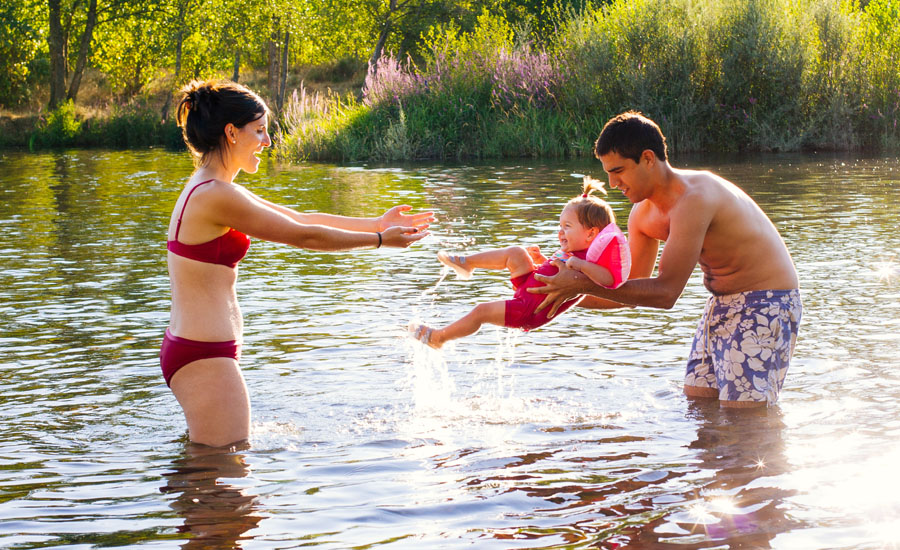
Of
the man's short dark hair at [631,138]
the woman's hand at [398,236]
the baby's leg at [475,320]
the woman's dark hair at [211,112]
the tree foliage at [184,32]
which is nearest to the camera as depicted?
the woman's dark hair at [211,112]

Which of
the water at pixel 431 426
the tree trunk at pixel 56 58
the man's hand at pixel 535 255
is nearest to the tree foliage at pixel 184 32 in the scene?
the tree trunk at pixel 56 58

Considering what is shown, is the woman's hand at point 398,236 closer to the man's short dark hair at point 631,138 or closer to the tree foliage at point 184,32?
the man's short dark hair at point 631,138

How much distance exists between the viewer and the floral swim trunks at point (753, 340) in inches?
231

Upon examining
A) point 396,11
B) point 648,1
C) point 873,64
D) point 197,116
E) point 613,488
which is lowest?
point 613,488

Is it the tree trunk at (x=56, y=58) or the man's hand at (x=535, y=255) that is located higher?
the tree trunk at (x=56, y=58)

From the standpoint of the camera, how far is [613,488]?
498 cm

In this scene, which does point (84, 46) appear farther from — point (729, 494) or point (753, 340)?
point (729, 494)

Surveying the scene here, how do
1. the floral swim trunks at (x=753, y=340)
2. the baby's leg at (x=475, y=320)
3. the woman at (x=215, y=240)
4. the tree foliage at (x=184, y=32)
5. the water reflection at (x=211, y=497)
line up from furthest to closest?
the tree foliage at (x=184, y=32) < the baby's leg at (x=475, y=320) < the floral swim trunks at (x=753, y=340) < the woman at (x=215, y=240) < the water reflection at (x=211, y=497)

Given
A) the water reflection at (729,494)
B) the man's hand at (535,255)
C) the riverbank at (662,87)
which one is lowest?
the water reflection at (729,494)

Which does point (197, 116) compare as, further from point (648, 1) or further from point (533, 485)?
point (648, 1)

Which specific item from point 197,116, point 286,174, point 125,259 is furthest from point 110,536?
point 286,174

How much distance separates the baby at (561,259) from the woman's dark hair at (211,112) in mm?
1975

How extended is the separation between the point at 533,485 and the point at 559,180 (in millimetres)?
16868

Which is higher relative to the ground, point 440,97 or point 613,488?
point 440,97
